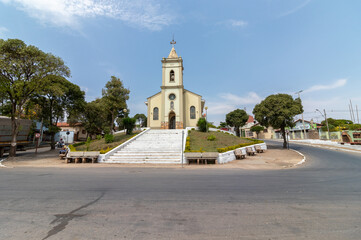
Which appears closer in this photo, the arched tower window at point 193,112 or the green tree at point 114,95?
the green tree at point 114,95

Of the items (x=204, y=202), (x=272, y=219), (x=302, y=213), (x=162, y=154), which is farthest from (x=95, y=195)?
(x=162, y=154)

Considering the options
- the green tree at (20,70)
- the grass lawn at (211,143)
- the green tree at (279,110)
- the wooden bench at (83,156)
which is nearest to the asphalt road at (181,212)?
the wooden bench at (83,156)

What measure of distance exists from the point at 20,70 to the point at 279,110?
90.1 ft

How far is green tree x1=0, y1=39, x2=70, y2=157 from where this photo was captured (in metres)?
13.9

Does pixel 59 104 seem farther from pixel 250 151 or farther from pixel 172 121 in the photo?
pixel 250 151

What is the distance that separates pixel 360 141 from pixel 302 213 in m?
27.3

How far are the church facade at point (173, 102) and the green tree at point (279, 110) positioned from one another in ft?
36.2

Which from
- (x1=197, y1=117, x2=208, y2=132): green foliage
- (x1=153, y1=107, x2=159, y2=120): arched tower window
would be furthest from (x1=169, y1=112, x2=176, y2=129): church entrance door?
(x1=197, y1=117, x2=208, y2=132): green foliage

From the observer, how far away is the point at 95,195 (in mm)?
4645

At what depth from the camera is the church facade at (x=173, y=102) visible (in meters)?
28.1

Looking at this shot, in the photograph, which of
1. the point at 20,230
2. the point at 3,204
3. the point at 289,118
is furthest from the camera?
the point at 289,118

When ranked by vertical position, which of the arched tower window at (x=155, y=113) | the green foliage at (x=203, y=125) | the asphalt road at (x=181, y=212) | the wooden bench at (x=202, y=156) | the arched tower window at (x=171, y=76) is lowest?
the asphalt road at (x=181, y=212)

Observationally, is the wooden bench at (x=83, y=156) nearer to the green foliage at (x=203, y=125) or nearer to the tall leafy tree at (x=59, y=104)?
the tall leafy tree at (x=59, y=104)

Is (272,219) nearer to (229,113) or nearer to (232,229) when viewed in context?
(232,229)
